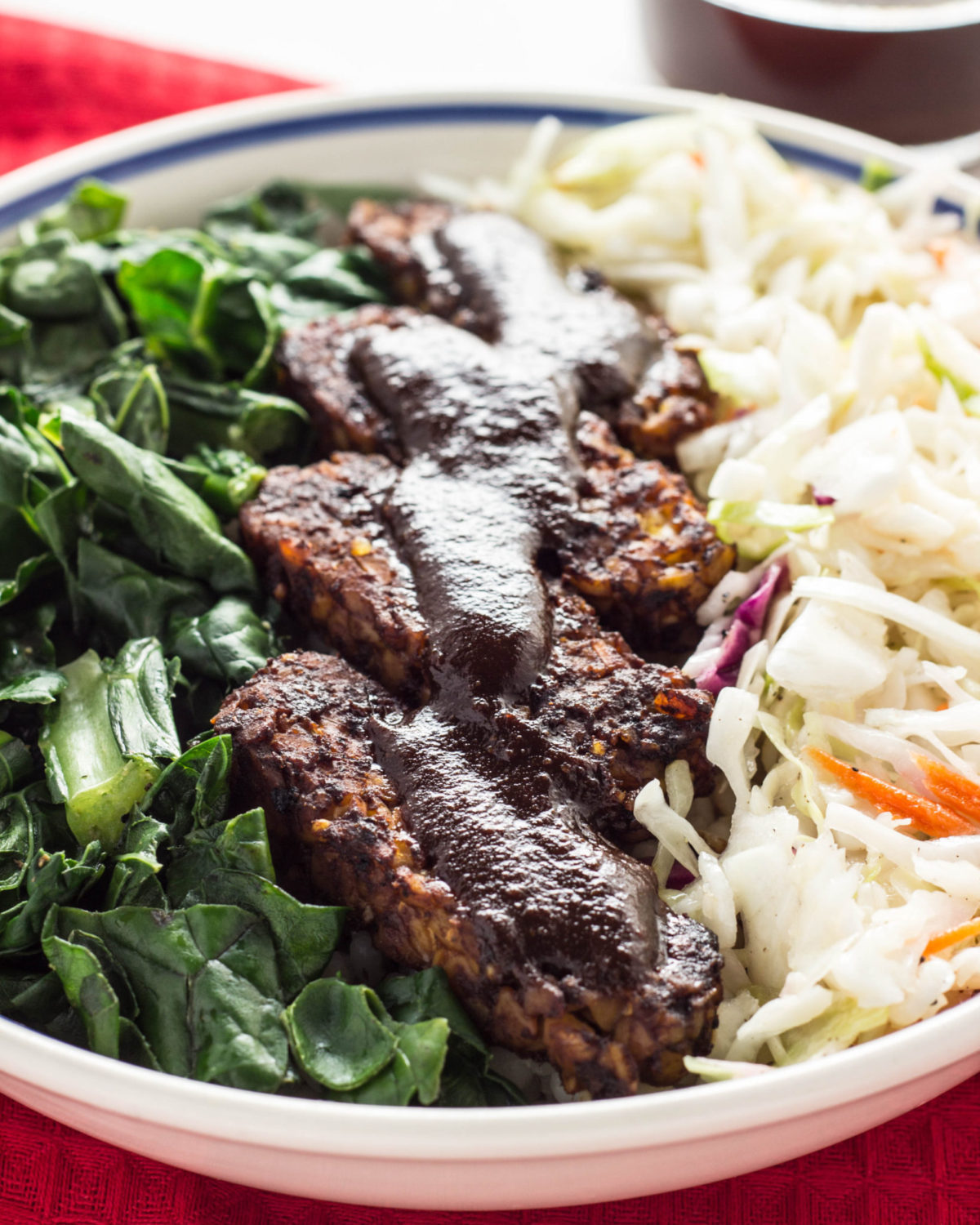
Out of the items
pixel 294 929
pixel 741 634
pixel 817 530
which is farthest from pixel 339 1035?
pixel 817 530

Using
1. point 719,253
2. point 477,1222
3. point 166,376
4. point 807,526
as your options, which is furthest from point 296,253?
point 477,1222

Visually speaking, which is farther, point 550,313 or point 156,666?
point 550,313

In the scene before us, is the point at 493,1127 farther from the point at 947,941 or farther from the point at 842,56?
the point at 842,56

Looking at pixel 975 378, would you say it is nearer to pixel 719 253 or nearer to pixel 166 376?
pixel 719 253

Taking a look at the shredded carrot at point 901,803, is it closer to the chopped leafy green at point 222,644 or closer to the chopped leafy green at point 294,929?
the chopped leafy green at point 294,929

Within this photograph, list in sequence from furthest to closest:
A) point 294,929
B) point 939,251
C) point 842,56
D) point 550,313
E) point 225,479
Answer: point 842,56 < point 939,251 < point 550,313 < point 225,479 < point 294,929

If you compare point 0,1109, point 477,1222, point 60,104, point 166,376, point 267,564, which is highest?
point 60,104
